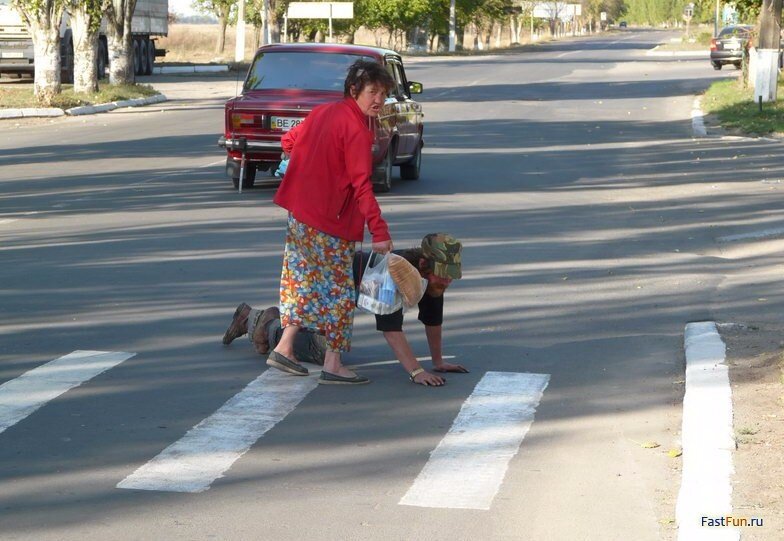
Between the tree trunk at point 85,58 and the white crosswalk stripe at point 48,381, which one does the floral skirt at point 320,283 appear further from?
the tree trunk at point 85,58

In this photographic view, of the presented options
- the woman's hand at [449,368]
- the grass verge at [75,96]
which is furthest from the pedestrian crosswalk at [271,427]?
the grass verge at [75,96]

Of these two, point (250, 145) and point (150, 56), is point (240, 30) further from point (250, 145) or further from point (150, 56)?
point (250, 145)

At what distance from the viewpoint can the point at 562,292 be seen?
10.4 metres

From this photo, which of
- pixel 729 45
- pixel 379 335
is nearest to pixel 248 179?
pixel 379 335

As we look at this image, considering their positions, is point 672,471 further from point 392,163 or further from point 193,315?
point 392,163

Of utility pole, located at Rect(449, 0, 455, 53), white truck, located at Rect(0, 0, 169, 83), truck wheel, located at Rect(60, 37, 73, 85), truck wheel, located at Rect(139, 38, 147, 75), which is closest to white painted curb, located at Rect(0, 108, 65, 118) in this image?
white truck, located at Rect(0, 0, 169, 83)

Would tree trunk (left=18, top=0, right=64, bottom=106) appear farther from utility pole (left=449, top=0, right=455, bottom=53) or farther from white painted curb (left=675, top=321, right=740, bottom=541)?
utility pole (left=449, top=0, right=455, bottom=53)

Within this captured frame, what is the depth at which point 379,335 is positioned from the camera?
8883 millimetres

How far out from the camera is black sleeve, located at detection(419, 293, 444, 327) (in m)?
7.72

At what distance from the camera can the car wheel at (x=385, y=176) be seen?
1652 cm

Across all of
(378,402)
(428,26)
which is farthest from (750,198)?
(428,26)

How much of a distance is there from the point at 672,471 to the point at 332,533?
1686 millimetres

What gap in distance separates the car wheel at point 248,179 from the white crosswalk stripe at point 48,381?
8928 mm

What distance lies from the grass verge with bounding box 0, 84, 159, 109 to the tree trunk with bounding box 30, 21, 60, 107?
279 mm
